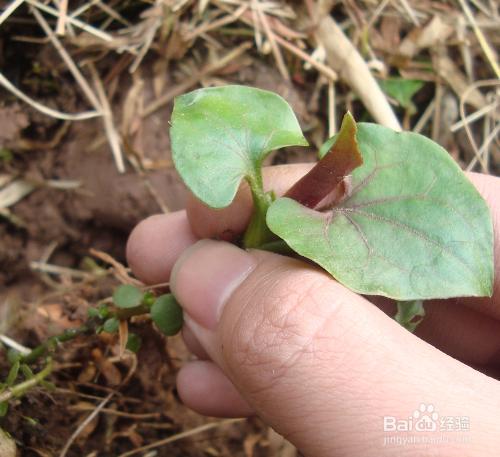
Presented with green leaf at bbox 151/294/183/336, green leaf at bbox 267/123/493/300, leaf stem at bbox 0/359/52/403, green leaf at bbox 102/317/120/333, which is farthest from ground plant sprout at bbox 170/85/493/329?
leaf stem at bbox 0/359/52/403

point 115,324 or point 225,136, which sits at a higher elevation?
point 225,136

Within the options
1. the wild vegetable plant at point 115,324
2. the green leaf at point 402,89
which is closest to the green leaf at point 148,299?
the wild vegetable plant at point 115,324

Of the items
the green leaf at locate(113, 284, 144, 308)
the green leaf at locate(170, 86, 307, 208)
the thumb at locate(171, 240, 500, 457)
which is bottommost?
the green leaf at locate(113, 284, 144, 308)

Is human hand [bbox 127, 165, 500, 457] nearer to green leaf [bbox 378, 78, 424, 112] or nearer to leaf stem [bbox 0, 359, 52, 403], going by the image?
leaf stem [bbox 0, 359, 52, 403]

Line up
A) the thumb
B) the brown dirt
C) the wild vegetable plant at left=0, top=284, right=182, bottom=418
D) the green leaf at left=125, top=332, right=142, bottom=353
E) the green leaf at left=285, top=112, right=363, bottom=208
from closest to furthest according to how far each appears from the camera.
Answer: the thumb, the green leaf at left=285, top=112, right=363, bottom=208, the wild vegetable plant at left=0, top=284, right=182, bottom=418, the green leaf at left=125, top=332, right=142, bottom=353, the brown dirt

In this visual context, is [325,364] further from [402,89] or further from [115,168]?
[402,89]

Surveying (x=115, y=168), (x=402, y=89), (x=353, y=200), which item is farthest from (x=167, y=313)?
(x=402, y=89)

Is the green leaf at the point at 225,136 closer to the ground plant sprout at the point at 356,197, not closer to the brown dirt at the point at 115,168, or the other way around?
the ground plant sprout at the point at 356,197
